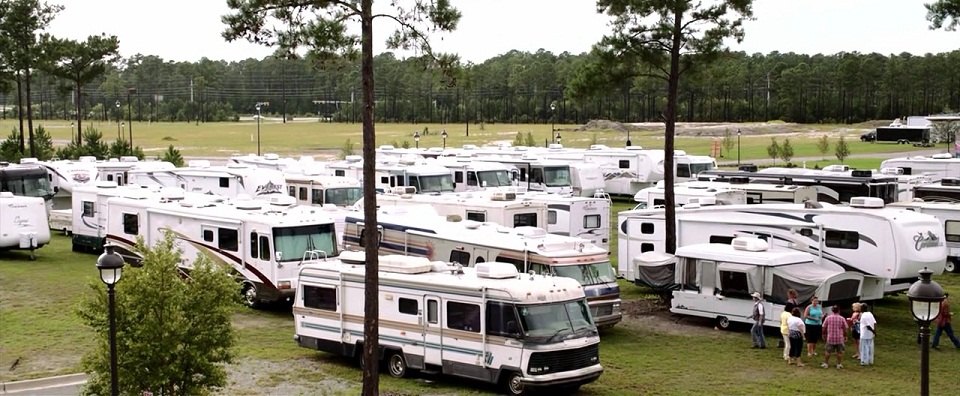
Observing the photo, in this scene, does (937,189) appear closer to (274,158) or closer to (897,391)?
(897,391)

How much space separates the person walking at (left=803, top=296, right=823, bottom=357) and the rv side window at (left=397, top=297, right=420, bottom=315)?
7111 millimetres

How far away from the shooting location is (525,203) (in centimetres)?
2812

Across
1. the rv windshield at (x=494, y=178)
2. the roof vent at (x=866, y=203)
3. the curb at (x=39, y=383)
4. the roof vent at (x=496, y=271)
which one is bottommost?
the curb at (x=39, y=383)

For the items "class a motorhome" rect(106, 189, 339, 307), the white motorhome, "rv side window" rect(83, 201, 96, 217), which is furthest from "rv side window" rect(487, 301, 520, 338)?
"rv side window" rect(83, 201, 96, 217)

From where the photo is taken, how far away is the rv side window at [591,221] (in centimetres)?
3014

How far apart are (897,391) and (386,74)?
420ft

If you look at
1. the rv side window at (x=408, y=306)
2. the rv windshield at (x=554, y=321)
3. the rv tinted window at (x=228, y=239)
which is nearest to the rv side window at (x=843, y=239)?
the rv windshield at (x=554, y=321)

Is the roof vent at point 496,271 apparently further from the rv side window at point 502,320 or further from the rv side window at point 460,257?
the rv side window at point 460,257

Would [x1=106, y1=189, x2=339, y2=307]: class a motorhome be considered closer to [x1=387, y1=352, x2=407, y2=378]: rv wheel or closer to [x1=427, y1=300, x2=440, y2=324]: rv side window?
[x1=387, y1=352, x2=407, y2=378]: rv wheel

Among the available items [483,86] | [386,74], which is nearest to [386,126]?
[386,74]

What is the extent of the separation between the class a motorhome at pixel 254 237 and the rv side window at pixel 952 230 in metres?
16.5

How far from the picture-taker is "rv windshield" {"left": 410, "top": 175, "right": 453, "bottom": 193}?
4031 centimetres

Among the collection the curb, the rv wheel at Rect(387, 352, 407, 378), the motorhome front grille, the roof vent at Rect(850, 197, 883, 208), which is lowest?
the curb

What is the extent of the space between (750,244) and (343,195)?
18230mm
